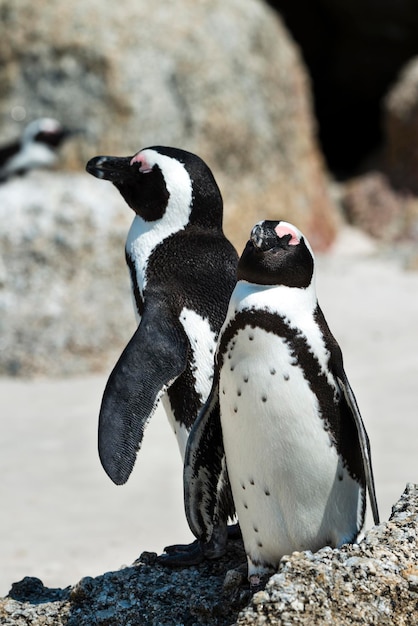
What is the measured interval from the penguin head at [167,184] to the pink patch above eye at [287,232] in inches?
26.1

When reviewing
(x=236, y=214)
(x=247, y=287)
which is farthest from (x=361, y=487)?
(x=236, y=214)

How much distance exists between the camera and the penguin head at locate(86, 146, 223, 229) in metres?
3.13

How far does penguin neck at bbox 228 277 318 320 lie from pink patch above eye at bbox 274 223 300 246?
0.34 feet

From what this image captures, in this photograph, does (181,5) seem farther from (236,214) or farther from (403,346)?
(403,346)

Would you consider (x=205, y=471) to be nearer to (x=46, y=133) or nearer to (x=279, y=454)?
(x=279, y=454)

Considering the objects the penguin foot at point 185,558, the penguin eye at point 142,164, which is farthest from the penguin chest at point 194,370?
the penguin eye at point 142,164

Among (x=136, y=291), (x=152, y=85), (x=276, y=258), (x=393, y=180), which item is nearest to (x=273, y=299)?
(x=276, y=258)

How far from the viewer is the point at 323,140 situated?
13.9 m

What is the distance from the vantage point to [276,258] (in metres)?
2.48

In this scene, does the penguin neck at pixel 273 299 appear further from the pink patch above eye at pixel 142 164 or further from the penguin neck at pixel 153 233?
the pink patch above eye at pixel 142 164

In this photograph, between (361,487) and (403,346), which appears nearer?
(361,487)

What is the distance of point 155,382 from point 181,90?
6.66 meters

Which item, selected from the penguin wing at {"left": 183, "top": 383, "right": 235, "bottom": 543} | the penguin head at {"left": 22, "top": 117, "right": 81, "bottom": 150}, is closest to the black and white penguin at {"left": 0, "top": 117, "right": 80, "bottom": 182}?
the penguin head at {"left": 22, "top": 117, "right": 81, "bottom": 150}

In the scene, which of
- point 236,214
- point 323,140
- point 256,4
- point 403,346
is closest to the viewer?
point 403,346
